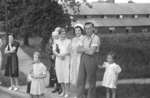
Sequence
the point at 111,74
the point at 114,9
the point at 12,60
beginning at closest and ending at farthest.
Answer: the point at 111,74, the point at 12,60, the point at 114,9

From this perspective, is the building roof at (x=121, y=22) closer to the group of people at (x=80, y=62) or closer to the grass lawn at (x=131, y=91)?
the grass lawn at (x=131, y=91)

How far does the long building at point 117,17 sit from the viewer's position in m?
58.7

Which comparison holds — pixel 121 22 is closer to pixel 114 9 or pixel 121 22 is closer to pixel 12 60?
pixel 114 9

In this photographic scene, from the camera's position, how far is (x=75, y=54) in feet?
28.5

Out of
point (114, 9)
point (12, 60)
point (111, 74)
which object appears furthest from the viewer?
point (114, 9)

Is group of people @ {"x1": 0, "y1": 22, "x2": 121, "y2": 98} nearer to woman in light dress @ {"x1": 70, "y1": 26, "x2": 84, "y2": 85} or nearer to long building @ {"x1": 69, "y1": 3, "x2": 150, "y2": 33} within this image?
woman in light dress @ {"x1": 70, "y1": 26, "x2": 84, "y2": 85}

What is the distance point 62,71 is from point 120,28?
5108 cm

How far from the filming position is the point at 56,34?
9266 millimetres

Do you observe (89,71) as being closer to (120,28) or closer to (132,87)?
(132,87)

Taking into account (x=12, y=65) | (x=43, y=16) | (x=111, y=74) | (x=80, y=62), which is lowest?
(x=12, y=65)

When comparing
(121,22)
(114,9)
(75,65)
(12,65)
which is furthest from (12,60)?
(114,9)

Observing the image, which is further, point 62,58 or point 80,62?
point 62,58

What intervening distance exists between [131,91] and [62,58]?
2100 mm

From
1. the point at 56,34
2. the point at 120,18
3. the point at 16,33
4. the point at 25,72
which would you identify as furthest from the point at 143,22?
the point at 56,34
